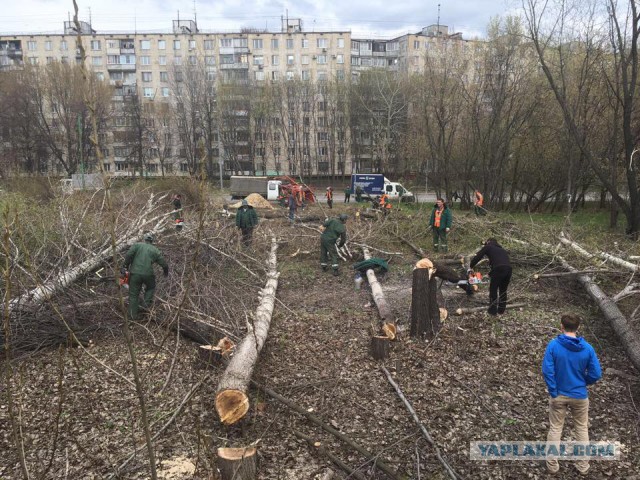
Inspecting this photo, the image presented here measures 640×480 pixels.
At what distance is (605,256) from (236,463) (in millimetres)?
8596

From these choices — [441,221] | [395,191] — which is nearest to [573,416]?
[441,221]

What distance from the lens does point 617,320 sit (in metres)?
6.26

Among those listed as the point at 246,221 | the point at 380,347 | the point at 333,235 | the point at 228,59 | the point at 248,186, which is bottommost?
the point at 380,347

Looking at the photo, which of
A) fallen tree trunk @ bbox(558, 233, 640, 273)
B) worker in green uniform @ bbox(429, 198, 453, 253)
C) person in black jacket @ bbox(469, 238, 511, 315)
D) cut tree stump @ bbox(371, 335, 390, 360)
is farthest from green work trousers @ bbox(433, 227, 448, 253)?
cut tree stump @ bbox(371, 335, 390, 360)

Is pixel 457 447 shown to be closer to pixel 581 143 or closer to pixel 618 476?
pixel 618 476

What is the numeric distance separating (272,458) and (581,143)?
604 inches

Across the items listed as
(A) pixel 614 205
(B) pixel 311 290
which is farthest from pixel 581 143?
(B) pixel 311 290

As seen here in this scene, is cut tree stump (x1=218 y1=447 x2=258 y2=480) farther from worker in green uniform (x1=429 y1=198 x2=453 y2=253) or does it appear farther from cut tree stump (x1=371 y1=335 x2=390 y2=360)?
worker in green uniform (x1=429 y1=198 x2=453 y2=253)

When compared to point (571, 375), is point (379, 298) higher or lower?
lower

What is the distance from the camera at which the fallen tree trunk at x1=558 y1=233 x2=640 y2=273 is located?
8030 millimetres

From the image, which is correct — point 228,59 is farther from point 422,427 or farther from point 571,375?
point 571,375

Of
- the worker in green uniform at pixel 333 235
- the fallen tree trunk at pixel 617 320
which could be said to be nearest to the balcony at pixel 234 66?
the worker in green uniform at pixel 333 235

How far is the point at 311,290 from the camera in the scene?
9.25 metres

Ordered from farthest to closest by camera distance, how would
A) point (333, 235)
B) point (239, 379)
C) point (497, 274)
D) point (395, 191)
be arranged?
point (395, 191) < point (333, 235) < point (497, 274) < point (239, 379)
